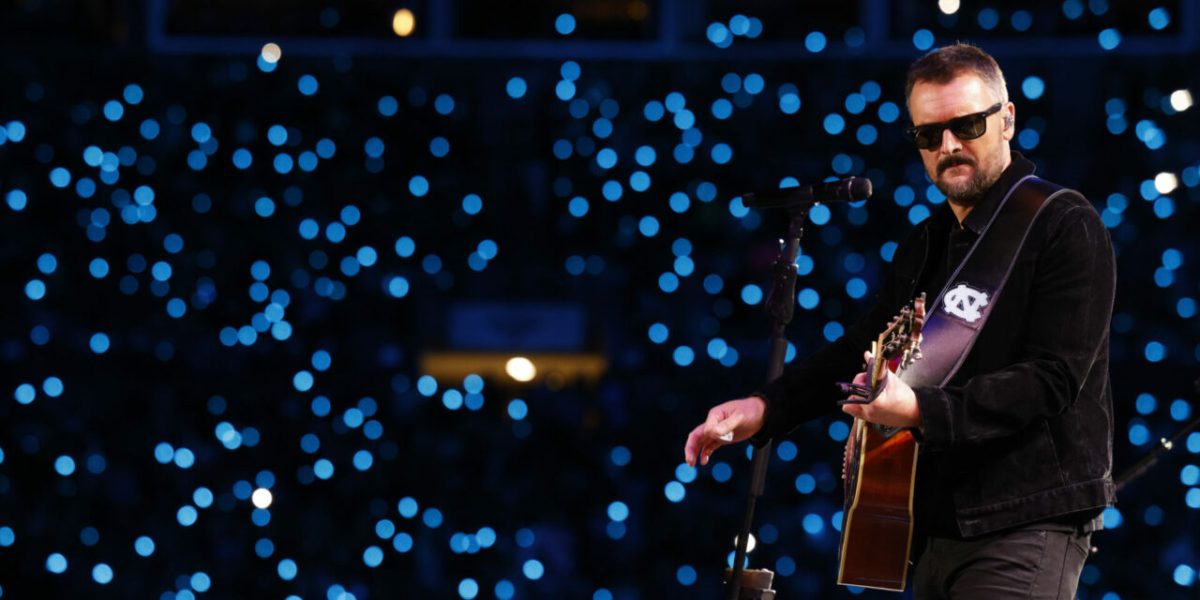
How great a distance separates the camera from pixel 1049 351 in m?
1.83

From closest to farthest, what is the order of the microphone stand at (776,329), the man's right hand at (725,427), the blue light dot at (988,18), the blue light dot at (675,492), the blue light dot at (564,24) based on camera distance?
the man's right hand at (725,427) < the microphone stand at (776,329) < the blue light dot at (675,492) < the blue light dot at (988,18) < the blue light dot at (564,24)

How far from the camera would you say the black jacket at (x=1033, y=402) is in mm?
1795

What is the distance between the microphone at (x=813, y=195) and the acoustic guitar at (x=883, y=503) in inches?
22.1

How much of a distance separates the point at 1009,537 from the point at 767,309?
40.9 inches

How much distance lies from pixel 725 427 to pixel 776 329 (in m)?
0.72

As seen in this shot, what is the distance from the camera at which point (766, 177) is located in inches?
216

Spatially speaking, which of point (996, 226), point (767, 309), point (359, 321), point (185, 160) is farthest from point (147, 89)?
point (996, 226)

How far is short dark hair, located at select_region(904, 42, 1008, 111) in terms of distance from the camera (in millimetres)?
1983

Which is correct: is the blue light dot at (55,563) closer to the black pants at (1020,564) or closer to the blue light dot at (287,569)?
the blue light dot at (287,569)

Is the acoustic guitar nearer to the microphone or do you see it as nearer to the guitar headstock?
the guitar headstock

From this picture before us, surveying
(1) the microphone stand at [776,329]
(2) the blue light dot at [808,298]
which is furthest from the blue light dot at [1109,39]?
(1) the microphone stand at [776,329]

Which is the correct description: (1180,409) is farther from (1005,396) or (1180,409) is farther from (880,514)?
(1005,396)

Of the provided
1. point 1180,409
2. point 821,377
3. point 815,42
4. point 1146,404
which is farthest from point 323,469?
point 821,377

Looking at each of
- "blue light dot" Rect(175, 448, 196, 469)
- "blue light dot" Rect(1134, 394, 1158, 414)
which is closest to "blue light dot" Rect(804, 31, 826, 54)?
"blue light dot" Rect(1134, 394, 1158, 414)
